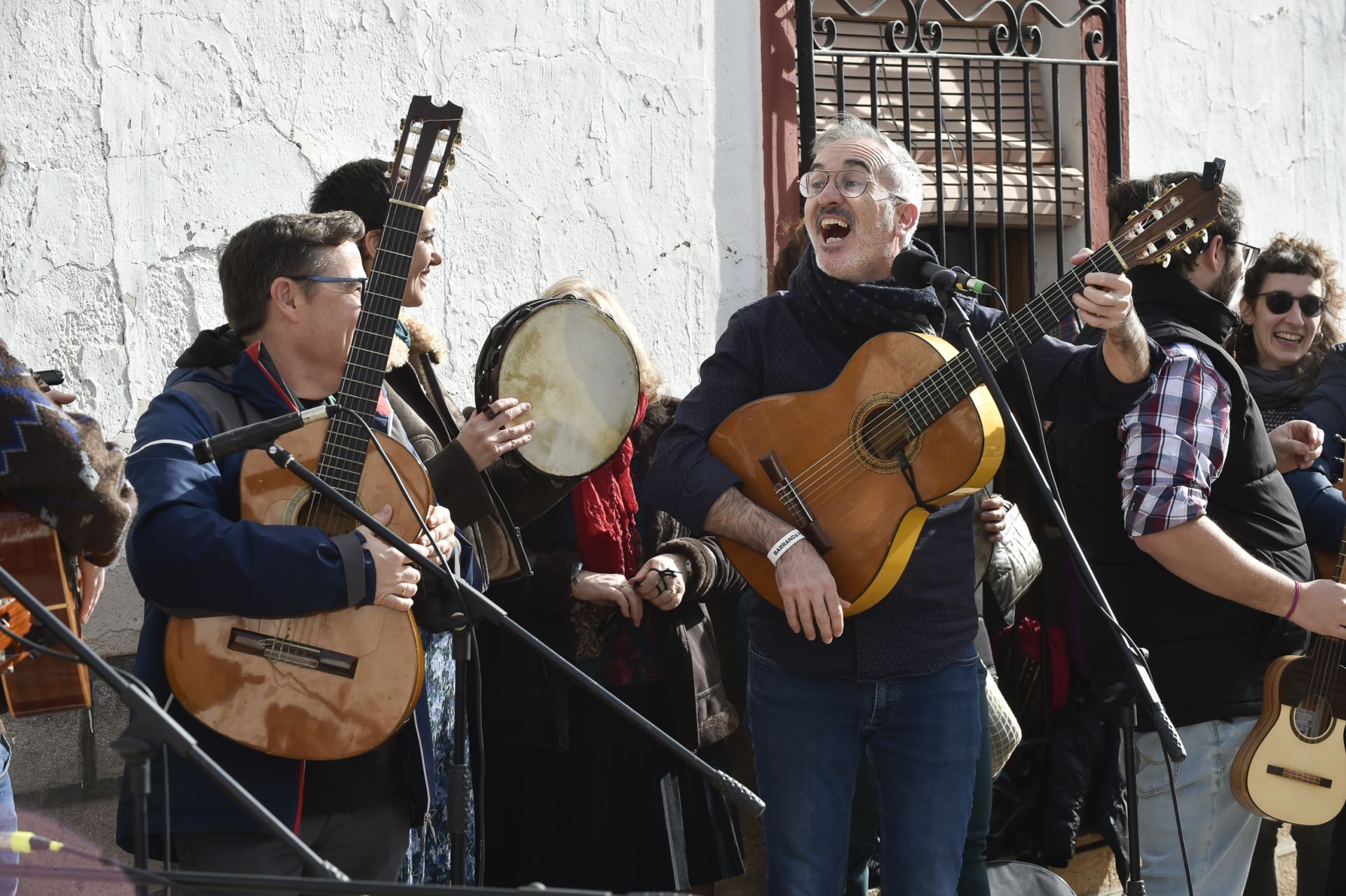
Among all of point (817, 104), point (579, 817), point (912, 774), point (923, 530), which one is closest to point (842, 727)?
point (912, 774)

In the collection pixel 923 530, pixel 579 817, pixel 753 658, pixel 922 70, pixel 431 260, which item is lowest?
pixel 579 817

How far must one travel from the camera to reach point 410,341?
353 centimetres

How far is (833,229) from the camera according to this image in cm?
328

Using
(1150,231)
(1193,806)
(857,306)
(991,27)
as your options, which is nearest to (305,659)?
(857,306)

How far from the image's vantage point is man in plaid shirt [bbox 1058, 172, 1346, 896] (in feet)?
10.5

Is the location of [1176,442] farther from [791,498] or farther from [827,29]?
[827,29]

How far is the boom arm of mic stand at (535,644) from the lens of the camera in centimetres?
230

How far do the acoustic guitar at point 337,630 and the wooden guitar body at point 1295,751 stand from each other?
2013mm

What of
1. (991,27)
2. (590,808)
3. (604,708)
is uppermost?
(991,27)

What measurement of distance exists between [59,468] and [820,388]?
1.65 meters

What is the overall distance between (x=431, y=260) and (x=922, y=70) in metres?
2.57

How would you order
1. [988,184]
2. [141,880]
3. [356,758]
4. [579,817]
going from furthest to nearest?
[988,184], [579,817], [356,758], [141,880]

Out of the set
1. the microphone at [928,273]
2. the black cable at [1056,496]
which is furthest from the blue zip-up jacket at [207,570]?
the black cable at [1056,496]

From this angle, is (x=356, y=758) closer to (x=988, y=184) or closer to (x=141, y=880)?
(x=141, y=880)
